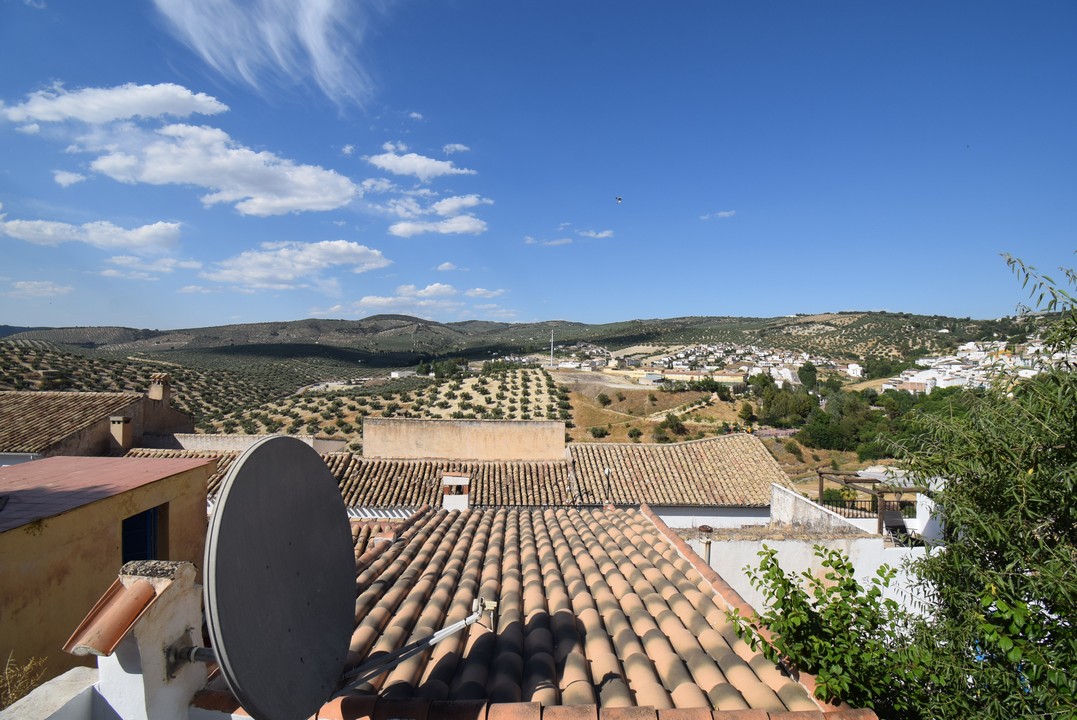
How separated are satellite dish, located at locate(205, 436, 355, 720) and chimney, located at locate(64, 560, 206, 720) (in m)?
0.55

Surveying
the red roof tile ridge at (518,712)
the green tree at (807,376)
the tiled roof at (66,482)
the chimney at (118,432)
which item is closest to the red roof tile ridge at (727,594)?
the red roof tile ridge at (518,712)

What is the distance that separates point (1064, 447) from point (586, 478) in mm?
14780

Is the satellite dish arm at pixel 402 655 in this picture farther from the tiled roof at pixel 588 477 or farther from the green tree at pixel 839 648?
the tiled roof at pixel 588 477

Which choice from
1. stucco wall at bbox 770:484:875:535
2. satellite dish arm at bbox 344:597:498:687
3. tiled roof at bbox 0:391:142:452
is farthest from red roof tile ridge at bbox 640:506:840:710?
tiled roof at bbox 0:391:142:452

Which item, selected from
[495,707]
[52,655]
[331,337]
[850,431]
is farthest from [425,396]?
[331,337]

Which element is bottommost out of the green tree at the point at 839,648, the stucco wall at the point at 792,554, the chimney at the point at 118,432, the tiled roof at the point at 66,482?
the stucco wall at the point at 792,554

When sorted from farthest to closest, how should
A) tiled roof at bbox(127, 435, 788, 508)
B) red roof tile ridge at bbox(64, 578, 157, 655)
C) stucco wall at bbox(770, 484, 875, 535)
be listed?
tiled roof at bbox(127, 435, 788, 508)
stucco wall at bbox(770, 484, 875, 535)
red roof tile ridge at bbox(64, 578, 157, 655)

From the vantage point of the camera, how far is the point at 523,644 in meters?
3.63

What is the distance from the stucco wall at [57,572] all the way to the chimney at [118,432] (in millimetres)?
15030

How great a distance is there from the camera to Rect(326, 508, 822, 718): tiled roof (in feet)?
9.78

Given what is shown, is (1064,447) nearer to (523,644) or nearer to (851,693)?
(851,693)

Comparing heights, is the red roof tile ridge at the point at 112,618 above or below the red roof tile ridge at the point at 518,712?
above

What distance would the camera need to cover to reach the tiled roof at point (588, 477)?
16.2m

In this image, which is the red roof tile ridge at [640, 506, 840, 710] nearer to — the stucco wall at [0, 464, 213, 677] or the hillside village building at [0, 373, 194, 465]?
the stucco wall at [0, 464, 213, 677]
